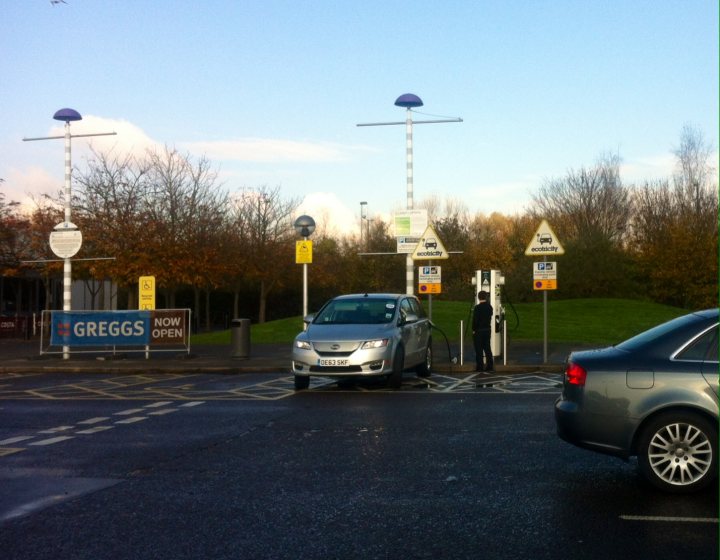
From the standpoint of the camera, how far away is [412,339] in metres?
17.2

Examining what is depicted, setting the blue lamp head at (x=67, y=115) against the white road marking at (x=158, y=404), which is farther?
the blue lamp head at (x=67, y=115)

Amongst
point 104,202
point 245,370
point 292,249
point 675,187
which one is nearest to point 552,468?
point 245,370

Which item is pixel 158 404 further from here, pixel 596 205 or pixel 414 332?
pixel 596 205

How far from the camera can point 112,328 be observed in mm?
23703

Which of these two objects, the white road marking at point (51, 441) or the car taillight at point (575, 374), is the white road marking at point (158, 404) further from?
the car taillight at point (575, 374)

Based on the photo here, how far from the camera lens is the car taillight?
7723mm

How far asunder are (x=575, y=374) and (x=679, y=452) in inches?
40.8

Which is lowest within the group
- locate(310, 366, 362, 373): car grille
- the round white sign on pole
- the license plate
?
locate(310, 366, 362, 373): car grille

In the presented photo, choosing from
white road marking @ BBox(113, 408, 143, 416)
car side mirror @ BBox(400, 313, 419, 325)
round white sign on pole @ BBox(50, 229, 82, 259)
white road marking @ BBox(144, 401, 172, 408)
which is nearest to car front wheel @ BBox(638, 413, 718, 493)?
white road marking @ BBox(113, 408, 143, 416)

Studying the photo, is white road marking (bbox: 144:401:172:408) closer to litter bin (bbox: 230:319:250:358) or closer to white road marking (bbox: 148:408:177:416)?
white road marking (bbox: 148:408:177:416)

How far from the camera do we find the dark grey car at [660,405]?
734 cm

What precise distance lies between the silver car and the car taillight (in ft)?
25.3

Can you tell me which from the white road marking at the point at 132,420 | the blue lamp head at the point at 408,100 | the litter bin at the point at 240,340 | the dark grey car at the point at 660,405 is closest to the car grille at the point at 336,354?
the white road marking at the point at 132,420

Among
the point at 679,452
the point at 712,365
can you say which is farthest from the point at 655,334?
the point at 679,452
